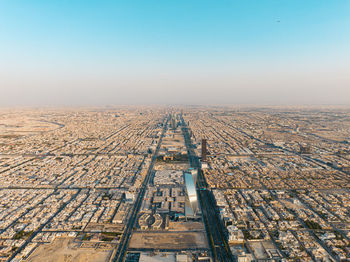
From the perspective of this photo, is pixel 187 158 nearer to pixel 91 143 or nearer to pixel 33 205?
pixel 33 205

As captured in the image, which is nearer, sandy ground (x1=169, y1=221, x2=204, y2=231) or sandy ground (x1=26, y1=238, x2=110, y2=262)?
sandy ground (x1=26, y1=238, x2=110, y2=262)

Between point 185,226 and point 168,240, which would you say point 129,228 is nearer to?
point 168,240

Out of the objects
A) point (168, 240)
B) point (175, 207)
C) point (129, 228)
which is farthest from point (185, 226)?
point (129, 228)

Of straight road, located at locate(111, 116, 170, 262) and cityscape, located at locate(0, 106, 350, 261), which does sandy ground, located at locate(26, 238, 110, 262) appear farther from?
straight road, located at locate(111, 116, 170, 262)

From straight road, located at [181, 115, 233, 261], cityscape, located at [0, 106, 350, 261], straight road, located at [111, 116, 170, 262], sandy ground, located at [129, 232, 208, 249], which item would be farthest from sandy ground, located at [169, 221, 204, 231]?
straight road, located at [111, 116, 170, 262]

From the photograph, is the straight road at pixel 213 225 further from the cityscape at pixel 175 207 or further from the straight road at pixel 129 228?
the straight road at pixel 129 228
